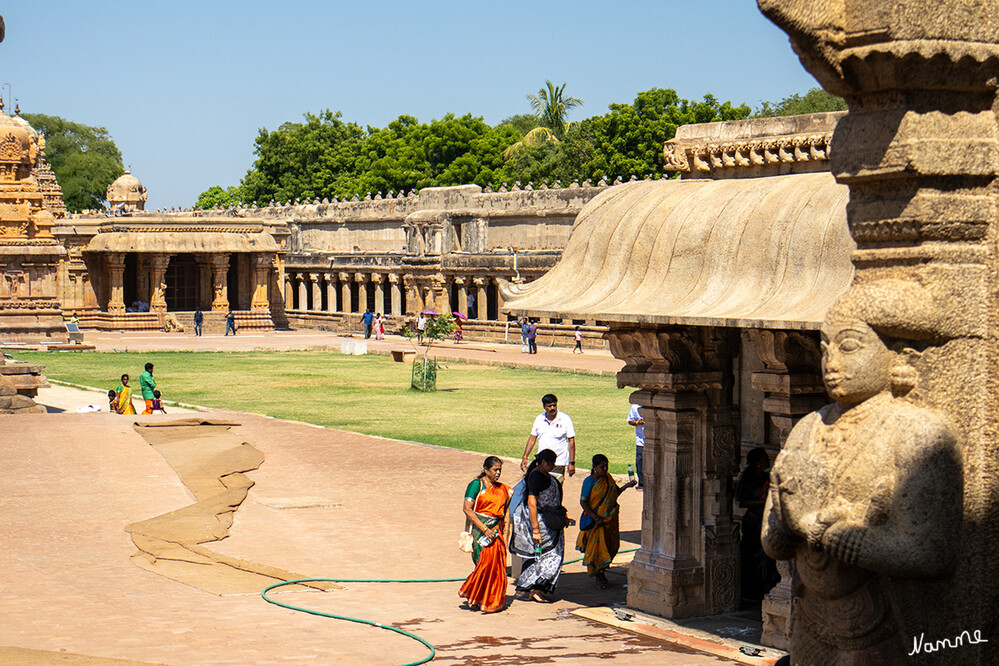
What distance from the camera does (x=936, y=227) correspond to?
4934 mm

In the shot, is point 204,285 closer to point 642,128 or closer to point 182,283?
Answer: point 182,283

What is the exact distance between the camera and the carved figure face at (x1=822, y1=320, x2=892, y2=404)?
15.9 feet

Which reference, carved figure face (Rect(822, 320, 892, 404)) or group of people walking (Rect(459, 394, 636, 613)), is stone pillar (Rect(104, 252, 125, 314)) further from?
carved figure face (Rect(822, 320, 892, 404))

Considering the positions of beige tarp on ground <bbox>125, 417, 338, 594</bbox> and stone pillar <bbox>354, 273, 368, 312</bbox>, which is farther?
stone pillar <bbox>354, 273, 368, 312</bbox>

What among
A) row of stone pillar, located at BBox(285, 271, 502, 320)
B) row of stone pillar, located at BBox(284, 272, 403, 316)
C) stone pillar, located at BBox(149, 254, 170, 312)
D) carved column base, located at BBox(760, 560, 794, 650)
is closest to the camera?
carved column base, located at BBox(760, 560, 794, 650)

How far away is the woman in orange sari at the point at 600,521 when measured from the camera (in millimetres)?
10734

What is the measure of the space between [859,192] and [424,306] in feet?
143

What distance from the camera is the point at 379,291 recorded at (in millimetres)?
52500

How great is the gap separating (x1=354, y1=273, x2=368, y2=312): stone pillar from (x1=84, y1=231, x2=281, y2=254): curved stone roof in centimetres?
425

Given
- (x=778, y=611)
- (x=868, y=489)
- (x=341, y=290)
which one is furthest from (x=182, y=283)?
(x=868, y=489)

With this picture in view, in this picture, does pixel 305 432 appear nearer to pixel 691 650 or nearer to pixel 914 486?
pixel 691 650

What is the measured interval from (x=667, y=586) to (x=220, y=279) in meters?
43.7

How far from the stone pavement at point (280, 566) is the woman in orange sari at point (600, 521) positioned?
9.7 inches

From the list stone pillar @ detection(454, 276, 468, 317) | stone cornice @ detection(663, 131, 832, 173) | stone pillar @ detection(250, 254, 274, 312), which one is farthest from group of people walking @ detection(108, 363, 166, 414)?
stone pillar @ detection(250, 254, 274, 312)
